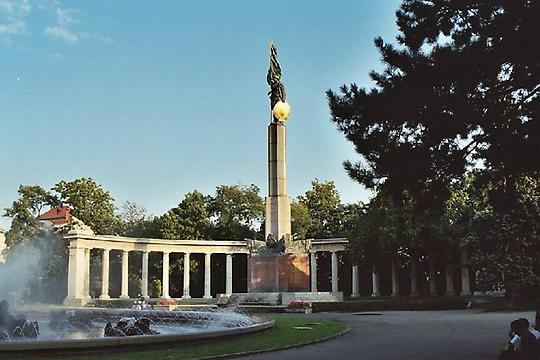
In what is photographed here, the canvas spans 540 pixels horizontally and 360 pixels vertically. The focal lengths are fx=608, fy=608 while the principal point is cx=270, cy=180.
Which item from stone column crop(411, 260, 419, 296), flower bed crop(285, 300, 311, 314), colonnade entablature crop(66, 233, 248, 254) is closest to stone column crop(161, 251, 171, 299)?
colonnade entablature crop(66, 233, 248, 254)

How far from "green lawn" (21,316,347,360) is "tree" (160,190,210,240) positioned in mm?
56585

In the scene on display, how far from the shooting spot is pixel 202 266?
80.4 metres

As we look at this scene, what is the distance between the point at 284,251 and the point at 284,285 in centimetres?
237

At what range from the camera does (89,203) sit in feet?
253

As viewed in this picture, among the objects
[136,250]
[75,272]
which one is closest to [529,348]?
[75,272]

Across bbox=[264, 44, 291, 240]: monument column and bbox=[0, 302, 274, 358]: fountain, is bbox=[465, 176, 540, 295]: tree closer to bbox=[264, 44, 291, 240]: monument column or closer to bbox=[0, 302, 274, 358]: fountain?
bbox=[264, 44, 291, 240]: monument column

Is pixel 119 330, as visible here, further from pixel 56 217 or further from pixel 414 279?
pixel 56 217

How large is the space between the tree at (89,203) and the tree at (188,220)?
6965 millimetres

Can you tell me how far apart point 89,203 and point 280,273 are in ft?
138

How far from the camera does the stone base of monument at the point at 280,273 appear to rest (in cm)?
4256

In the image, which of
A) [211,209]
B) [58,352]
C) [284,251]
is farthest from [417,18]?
[211,209]

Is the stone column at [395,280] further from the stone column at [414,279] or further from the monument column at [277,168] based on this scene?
the monument column at [277,168]

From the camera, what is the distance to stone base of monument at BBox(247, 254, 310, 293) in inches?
1676

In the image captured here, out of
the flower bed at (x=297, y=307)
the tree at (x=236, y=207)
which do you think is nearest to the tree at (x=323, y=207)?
the tree at (x=236, y=207)
